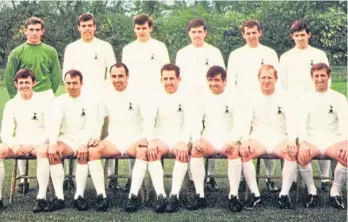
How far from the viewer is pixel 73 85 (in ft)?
19.6

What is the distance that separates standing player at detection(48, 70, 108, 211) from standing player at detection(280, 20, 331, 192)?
2.39 m

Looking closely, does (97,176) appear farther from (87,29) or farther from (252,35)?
(252,35)

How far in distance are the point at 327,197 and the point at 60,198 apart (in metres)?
2.91

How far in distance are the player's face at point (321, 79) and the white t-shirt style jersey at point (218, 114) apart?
0.87 metres

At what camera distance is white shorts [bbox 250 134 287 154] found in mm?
5831

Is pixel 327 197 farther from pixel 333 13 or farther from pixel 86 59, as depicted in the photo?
pixel 333 13

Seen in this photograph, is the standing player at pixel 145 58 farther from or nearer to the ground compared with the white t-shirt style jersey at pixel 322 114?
farther from the ground

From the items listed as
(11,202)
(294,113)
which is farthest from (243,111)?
(11,202)

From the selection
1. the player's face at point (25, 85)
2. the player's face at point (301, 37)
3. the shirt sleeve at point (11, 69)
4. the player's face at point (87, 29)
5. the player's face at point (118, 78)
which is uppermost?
the player's face at point (87, 29)

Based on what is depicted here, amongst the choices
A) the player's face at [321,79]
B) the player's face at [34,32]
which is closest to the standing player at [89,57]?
the player's face at [34,32]

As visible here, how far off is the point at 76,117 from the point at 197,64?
1698 mm

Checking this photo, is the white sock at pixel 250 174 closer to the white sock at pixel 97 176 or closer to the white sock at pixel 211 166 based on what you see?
the white sock at pixel 211 166

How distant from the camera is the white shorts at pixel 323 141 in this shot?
5738 mm

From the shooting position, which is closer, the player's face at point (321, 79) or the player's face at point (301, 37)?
the player's face at point (321, 79)
